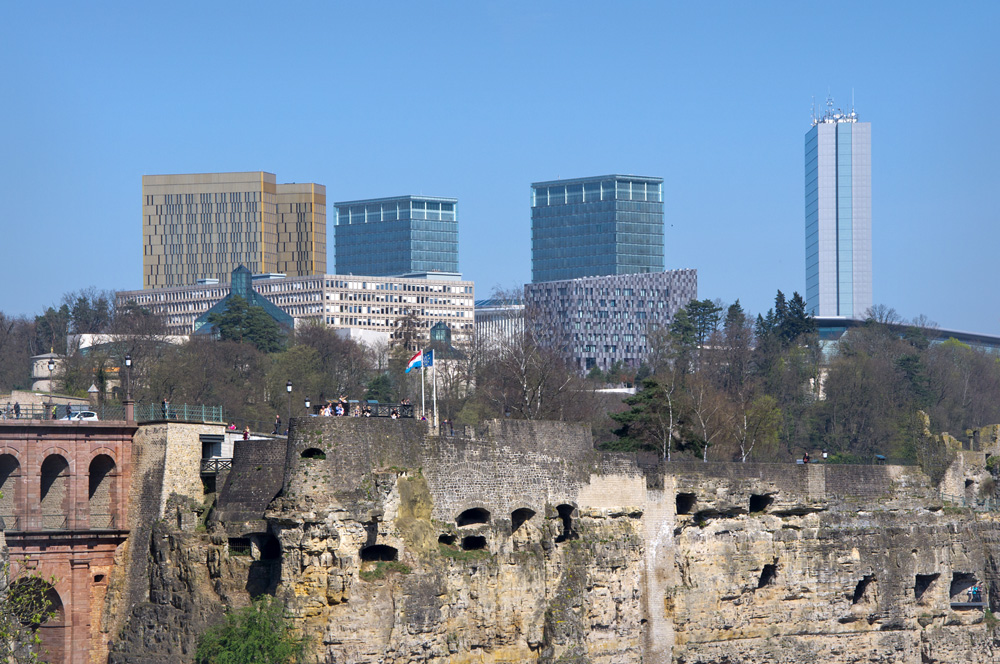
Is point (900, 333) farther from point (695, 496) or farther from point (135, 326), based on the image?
point (695, 496)

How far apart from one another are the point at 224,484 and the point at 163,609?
4.25 m

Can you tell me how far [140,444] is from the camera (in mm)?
50656

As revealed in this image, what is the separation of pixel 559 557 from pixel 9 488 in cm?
1734

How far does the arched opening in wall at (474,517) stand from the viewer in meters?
47.9

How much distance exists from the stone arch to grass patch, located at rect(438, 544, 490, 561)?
12.2 metres

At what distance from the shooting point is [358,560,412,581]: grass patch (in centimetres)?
4444

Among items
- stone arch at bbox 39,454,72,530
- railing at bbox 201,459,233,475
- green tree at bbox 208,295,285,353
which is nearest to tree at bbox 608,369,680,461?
railing at bbox 201,459,233,475

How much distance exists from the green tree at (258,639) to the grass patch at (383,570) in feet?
8.16

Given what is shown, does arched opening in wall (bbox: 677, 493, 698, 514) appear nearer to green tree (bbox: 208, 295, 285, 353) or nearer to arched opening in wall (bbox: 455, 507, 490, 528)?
arched opening in wall (bbox: 455, 507, 490, 528)

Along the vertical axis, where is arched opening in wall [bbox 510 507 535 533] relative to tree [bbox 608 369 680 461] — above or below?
below

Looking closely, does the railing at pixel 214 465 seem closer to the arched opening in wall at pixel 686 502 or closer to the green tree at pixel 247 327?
the arched opening in wall at pixel 686 502

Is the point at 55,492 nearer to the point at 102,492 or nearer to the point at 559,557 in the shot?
the point at 102,492

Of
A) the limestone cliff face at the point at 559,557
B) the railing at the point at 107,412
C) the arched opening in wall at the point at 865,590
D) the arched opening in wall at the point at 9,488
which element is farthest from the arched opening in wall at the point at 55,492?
the arched opening in wall at the point at 865,590

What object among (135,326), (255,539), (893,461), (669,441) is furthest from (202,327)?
(255,539)
